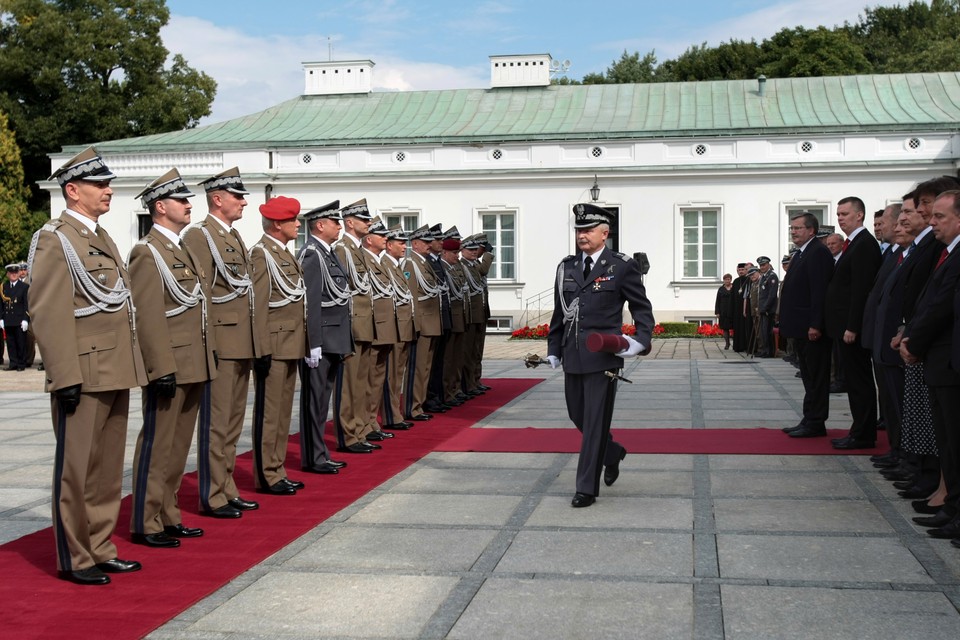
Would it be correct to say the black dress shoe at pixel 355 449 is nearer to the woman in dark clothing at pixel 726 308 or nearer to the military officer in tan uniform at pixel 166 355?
the military officer in tan uniform at pixel 166 355

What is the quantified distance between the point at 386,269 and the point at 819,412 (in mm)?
4396

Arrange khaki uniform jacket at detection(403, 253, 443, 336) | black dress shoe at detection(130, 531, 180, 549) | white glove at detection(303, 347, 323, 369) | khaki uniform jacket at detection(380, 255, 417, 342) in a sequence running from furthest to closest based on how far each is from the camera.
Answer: khaki uniform jacket at detection(403, 253, 443, 336) < khaki uniform jacket at detection(380, 255, 417, 342) < white glove at detection(303, 347, 323, 369) < black dress shoe at detection(130, 531, 180, 549)

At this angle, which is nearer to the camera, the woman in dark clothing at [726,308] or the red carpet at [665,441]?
the red carpet at [665,441]

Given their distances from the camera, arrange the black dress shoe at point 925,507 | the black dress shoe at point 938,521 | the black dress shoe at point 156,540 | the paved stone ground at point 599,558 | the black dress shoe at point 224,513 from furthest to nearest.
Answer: the black dress shoe at point 224,513 → the black dress shoe at point 925,507 → the black dress shoe at point 938,521 → the black dress shoe at point 156,540 → the paved stone ground at point 599,558

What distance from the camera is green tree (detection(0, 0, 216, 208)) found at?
42.3m

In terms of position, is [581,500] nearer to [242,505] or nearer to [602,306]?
[602,306]

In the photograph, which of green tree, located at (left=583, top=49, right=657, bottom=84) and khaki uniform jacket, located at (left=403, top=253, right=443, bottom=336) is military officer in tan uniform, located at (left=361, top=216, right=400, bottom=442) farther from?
green tree, located at (left=583, top=49, right=657, bottom=84)

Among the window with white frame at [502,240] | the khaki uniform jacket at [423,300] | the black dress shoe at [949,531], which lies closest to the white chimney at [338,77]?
the window with white frame at [502,240]

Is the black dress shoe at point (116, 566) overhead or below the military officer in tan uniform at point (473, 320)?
below

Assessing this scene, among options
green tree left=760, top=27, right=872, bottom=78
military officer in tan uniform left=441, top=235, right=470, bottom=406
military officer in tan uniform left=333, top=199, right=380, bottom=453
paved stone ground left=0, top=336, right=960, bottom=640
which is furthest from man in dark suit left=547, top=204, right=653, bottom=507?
green tree left=760, top=27, right=872, bottom=78

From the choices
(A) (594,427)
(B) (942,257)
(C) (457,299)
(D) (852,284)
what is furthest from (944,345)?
(C) (457,299)

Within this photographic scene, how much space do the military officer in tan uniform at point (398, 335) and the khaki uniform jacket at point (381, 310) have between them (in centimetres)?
20

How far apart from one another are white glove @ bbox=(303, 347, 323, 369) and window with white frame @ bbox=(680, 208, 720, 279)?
75.1 feet

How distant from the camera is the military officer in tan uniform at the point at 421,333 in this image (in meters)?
11.9
